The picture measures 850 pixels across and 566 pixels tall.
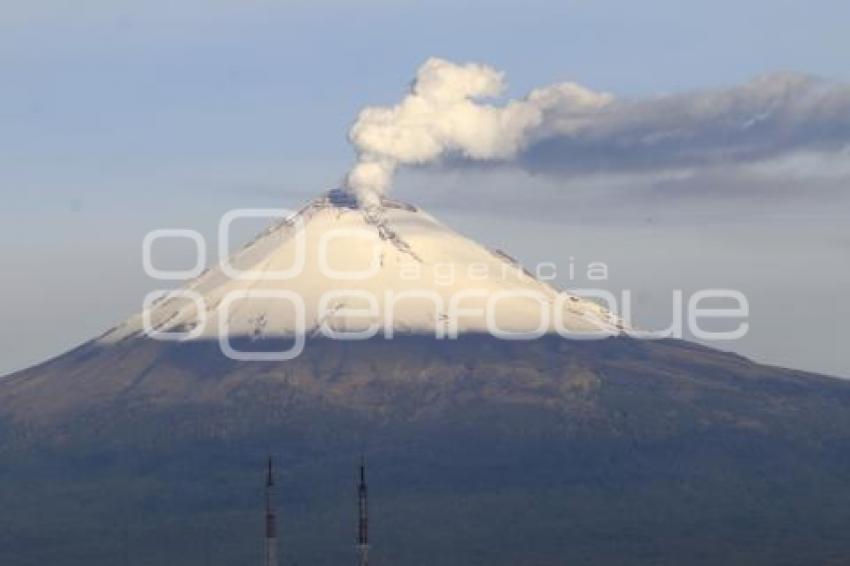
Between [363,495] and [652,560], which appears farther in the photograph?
[652,560]

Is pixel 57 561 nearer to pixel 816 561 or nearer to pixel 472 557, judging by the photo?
pixel 472 557

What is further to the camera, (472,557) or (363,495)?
(472,557)

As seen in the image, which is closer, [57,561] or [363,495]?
[363,495]

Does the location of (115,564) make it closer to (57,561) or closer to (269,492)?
(57,561)

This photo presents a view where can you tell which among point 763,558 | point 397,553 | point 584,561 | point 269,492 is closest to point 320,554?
point 397,553

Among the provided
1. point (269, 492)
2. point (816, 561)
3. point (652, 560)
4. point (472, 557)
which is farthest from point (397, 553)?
point (269, 492)

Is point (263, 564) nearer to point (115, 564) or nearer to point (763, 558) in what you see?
point (115, 564)

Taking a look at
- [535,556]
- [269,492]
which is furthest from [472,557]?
[269,492]
